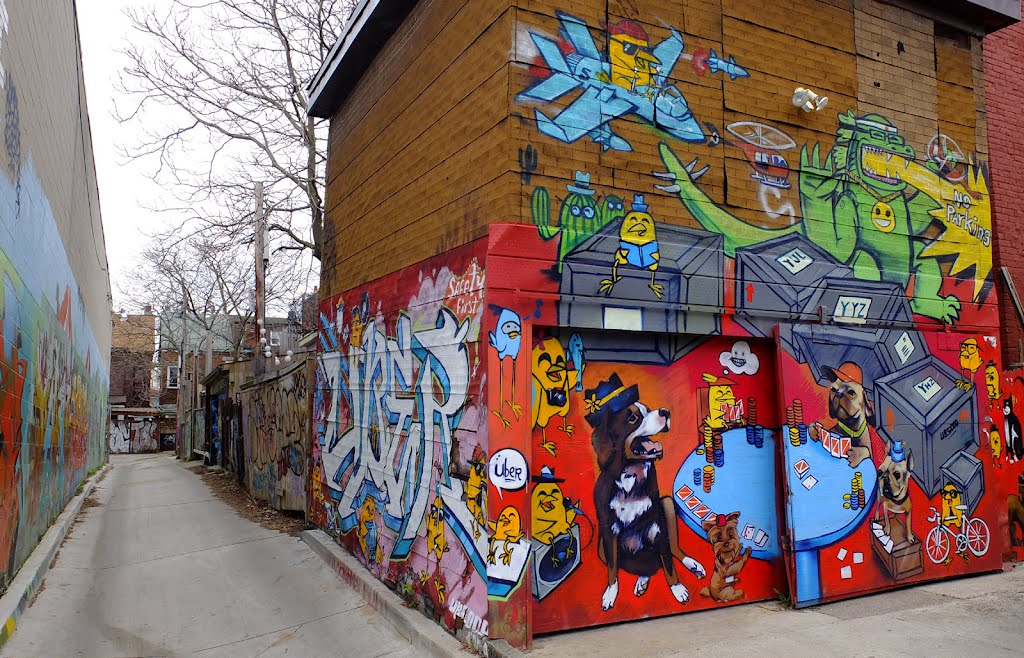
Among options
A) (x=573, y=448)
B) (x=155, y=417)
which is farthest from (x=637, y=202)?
(x=155, y=417)

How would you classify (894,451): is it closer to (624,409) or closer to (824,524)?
(824,524)

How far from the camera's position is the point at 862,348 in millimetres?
6879

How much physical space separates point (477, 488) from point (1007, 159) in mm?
8845

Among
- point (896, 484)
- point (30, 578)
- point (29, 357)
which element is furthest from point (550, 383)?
point (29, 357)

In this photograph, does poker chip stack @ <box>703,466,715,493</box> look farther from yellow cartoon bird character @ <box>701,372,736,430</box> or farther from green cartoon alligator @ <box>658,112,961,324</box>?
Answer: green cartoon alligator @ <box>658,112,961,324</box>

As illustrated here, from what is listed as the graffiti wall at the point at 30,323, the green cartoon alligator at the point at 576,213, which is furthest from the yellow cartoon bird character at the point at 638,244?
the graffiti wall at the point at 30,323

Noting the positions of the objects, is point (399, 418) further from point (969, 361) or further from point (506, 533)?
point (969, 361)

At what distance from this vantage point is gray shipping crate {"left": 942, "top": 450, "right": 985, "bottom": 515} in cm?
718

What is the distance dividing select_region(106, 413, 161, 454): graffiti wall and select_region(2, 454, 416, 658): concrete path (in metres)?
34.7

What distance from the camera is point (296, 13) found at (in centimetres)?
1473

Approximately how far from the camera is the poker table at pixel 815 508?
243 inches

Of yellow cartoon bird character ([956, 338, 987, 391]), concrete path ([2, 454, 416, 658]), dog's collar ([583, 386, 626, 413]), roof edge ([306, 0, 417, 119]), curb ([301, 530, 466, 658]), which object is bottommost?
concrete path ([2, 454, 416, 658])

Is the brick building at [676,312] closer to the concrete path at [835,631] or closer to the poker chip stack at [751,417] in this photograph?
the poker chip stack at [751,417]

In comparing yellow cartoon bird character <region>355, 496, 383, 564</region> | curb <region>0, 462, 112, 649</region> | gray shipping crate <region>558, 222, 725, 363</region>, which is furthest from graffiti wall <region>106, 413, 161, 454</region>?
gray shipping crate <region>558, 222, 725, 363</region>
